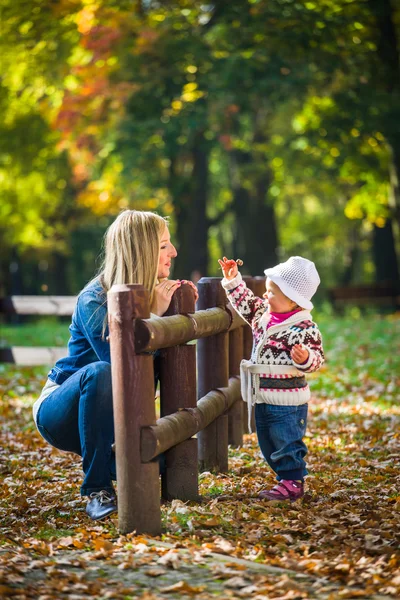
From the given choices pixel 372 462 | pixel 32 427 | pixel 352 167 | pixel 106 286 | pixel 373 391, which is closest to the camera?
pixel 106 286

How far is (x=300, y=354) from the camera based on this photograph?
17.4 ft

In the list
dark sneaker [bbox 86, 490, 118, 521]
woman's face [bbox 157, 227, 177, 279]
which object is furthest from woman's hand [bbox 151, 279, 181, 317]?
dark sneaker [bbox 86, 490, 118, 521]

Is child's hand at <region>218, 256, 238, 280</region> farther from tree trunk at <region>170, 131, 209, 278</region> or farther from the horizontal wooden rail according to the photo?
tree trunk at <region>170, 131, 209, 278</region>

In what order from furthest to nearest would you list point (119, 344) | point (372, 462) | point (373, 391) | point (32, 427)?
point (373, 391)
point (32, 427)
point (372, 462)
point (119, 344)

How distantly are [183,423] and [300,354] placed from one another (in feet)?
2.47

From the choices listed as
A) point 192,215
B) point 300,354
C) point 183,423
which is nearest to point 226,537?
point 183,423

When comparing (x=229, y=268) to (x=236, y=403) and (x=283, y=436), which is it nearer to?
(x=283, y=436)

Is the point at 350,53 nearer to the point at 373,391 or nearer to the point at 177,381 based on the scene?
the point at 373,391

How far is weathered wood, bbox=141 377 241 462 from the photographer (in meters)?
4.69

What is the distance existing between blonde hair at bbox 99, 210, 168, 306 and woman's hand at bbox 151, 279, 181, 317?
2.5 inches

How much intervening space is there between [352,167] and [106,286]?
60.0 feet

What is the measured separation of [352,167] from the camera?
22.8m

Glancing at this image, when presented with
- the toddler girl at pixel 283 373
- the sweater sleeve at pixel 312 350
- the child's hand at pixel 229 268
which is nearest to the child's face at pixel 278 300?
the toddler girl at pixel 283 373

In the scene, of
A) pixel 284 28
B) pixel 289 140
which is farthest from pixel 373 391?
pixel 289 140
